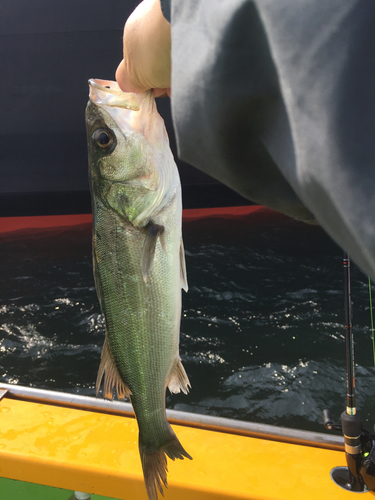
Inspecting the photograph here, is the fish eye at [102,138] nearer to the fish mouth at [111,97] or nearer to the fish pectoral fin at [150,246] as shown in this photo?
the fish mouth at [111,97]

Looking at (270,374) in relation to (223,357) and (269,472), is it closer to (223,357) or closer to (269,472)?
(223,357)

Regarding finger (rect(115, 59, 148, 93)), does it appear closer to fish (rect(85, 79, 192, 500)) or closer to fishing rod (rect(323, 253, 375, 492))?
fish (rect(85, 79, 192, 500))

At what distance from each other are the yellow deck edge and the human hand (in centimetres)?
169

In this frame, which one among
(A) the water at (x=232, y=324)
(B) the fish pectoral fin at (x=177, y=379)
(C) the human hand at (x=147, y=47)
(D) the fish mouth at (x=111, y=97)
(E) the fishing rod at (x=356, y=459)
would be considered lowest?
(A) the water at (x=232, y=324)

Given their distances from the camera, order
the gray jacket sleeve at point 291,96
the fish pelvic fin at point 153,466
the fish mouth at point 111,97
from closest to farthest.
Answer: the gray jacket sleeve at point 291,96 < the fish mouth at point 111,97 < the fish pelvic fin at point 153,466

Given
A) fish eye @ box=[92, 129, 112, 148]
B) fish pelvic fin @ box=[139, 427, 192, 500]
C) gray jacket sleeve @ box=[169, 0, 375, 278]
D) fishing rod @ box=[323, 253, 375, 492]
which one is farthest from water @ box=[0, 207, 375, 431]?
gray jacket sleeve @ box=[169, 0, 375, 278]

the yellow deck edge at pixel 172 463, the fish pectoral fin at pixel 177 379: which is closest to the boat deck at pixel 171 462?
the yellow deck edge at pixel 172 463

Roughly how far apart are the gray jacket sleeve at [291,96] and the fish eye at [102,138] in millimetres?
860

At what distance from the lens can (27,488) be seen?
2.03 m

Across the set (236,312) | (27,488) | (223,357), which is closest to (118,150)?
(27,488)

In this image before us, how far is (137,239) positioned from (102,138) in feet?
1.23

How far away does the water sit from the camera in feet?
13.2

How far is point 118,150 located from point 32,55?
28.6 ft

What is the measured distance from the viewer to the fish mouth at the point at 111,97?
1.25m
